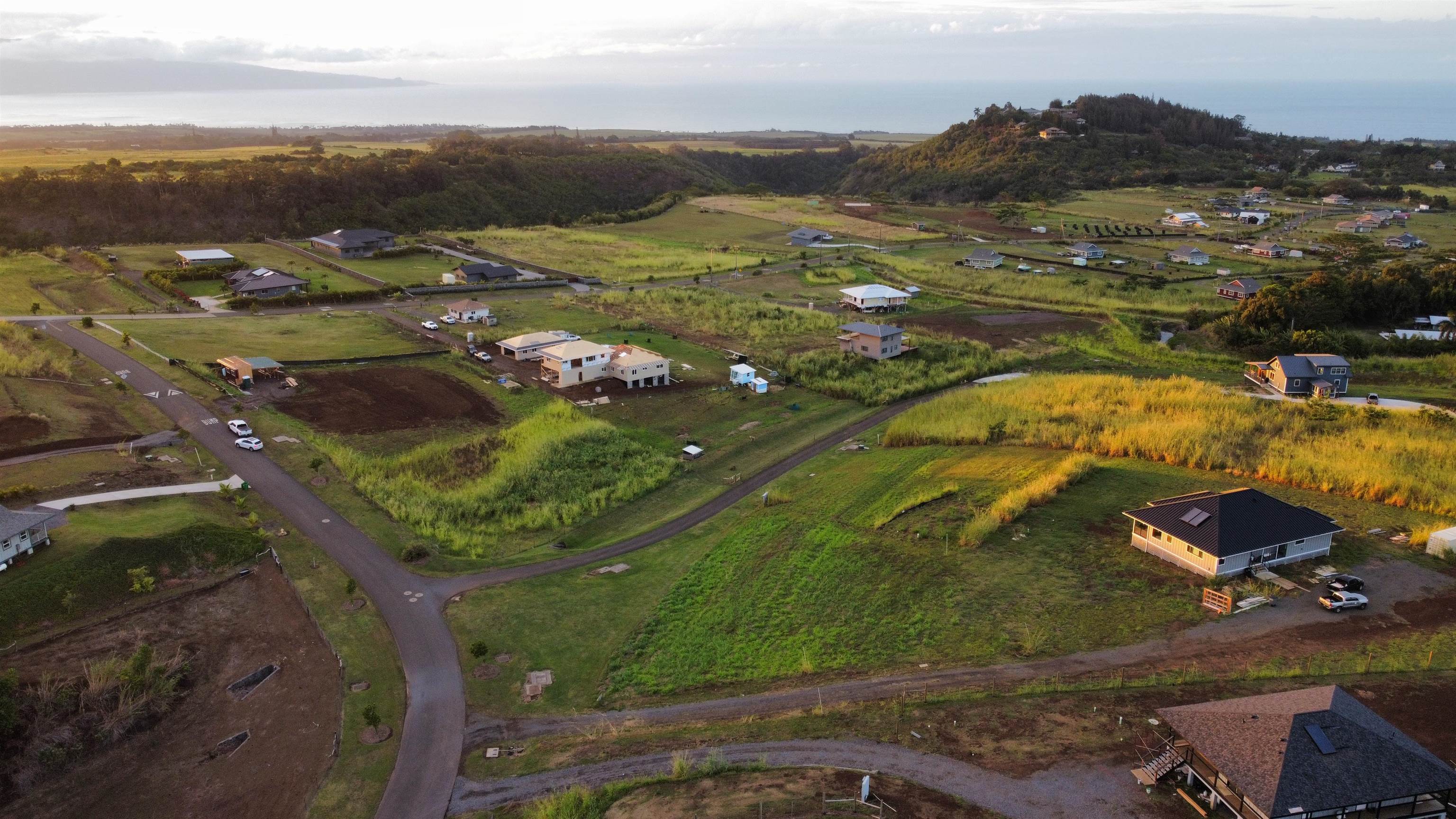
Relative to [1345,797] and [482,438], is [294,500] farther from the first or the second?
[1345,797]

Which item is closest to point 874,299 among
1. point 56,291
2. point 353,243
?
point 353,243

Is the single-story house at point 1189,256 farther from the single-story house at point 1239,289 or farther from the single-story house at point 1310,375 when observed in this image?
the single-story house at point 1310,375

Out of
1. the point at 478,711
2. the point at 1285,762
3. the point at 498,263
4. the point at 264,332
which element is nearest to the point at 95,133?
the point at 498,263

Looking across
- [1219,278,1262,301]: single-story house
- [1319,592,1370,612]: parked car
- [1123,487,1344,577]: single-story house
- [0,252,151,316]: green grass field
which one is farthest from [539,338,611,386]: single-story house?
[1219,278,1262,301]: single-story house

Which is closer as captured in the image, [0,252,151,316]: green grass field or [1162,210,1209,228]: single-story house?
[0,252,151,316]: green grass field

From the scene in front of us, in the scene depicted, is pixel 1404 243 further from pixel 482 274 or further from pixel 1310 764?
pixel 1310 764

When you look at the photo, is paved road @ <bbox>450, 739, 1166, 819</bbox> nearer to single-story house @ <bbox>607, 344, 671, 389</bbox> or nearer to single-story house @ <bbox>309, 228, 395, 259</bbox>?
single-story house @ <bbox>607, 344, 671, 389</bbox>

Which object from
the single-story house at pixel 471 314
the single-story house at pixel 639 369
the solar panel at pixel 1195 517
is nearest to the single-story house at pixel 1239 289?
the solar panel at pixel 1195 517
